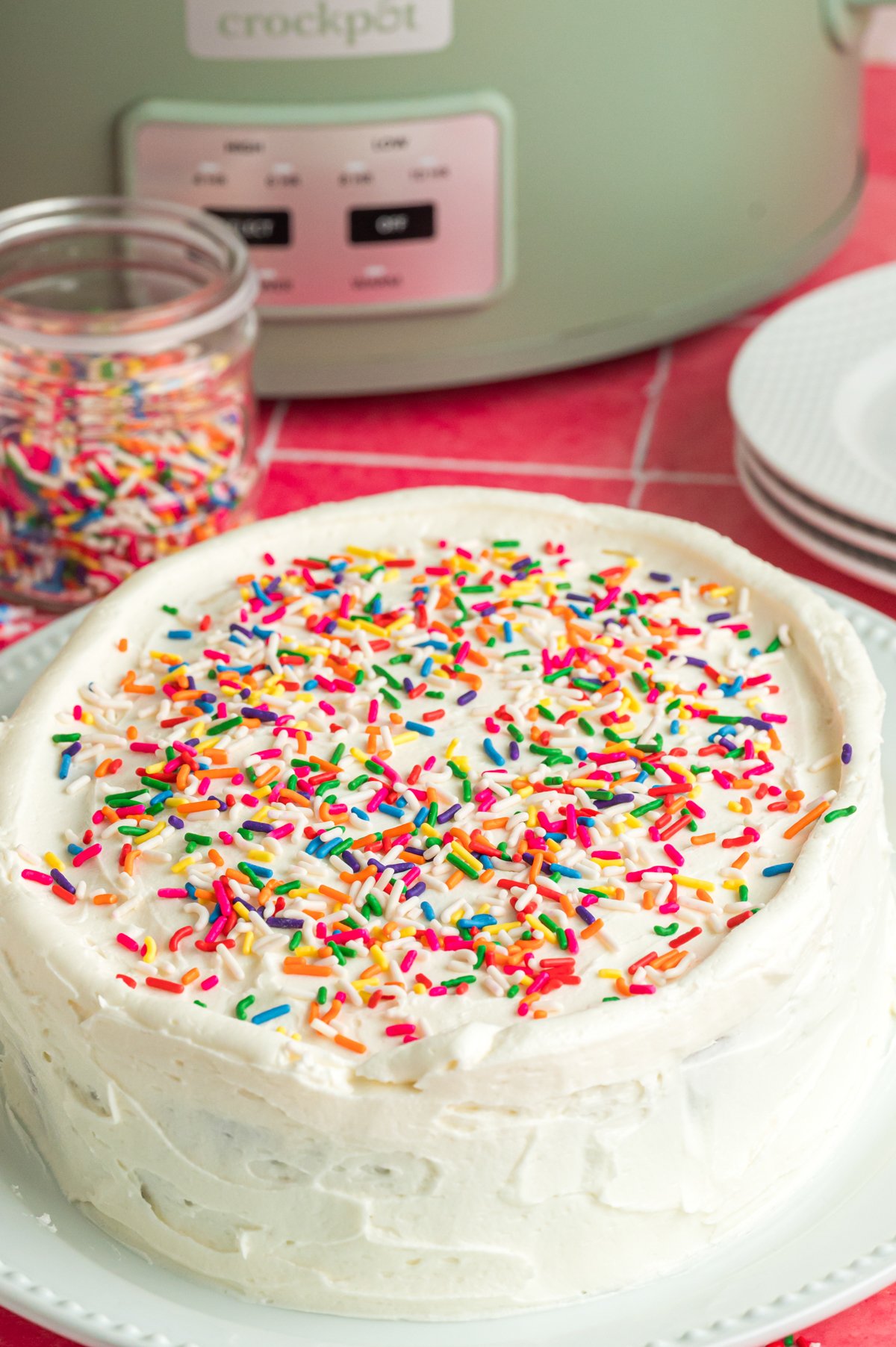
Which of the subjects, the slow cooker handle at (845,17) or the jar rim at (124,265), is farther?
the slow cooker handle at (845,17)

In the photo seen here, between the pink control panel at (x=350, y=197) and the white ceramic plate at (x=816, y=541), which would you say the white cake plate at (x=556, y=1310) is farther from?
the pink control panel at (x=350, y=197)

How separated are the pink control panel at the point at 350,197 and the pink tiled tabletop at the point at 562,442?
15 centimetres

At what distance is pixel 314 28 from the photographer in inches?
52.6

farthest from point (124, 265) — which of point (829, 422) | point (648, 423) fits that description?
point (829, 422)

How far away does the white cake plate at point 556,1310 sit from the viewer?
758 mm

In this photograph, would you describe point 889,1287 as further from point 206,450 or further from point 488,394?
point 488,394

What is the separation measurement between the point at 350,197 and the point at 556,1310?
967 millimetres

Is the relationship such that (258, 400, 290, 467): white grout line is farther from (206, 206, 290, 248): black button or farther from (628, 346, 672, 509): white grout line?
(628, 346, 672, 509): white grout line

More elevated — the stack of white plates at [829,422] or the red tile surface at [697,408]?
the stack of white plates at [829,422]

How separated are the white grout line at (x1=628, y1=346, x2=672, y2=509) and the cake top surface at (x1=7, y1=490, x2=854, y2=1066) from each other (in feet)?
1.23

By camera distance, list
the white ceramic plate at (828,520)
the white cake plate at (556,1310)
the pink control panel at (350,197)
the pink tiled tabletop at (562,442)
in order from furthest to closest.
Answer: the pink tiled tabletop at (562,442) → the pink control panel at (350,197) → the white ceramic plate at (828,520) → the white cake plate at (556,1310)

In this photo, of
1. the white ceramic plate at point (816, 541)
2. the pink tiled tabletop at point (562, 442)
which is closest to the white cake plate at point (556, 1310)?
the white ceramic plate at point (816, 541)

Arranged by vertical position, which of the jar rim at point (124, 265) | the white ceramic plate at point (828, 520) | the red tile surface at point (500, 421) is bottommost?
the red tile surface at point (500, 421)

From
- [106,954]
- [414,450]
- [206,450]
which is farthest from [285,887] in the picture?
[414,450]
